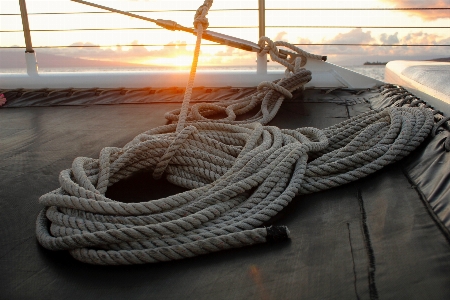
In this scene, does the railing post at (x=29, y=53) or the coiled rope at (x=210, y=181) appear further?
the railing post at (x=29, y=53)

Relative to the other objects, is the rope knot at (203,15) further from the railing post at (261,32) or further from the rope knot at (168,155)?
the railing post at (261,32)

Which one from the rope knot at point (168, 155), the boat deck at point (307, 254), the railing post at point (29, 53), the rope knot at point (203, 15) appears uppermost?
the rope knot at point (203, 15)

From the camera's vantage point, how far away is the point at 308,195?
4.33 ft

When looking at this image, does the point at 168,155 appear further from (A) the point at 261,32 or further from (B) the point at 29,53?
(B) the point at 29,53

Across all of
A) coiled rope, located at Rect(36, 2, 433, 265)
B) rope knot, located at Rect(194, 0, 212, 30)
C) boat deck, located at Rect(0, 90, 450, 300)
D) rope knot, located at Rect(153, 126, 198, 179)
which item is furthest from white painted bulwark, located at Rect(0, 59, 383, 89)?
rope knot, located at Rect(153, 126, 198, 179)

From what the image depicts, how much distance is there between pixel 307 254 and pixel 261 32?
247cm

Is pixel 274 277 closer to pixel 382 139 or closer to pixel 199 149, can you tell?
pixel 199 149

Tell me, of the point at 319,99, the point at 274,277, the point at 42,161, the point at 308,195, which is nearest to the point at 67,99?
the point at 42,161

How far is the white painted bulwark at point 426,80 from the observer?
76.5 inches

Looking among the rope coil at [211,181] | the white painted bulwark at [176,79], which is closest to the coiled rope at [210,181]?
the rope coil at [211,181]

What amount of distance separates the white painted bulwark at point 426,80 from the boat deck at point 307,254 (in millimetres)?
501

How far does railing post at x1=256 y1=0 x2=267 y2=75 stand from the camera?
3.18 m

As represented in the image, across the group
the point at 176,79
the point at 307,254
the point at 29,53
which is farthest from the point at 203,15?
the point at 29,53

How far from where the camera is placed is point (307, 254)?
998mm
